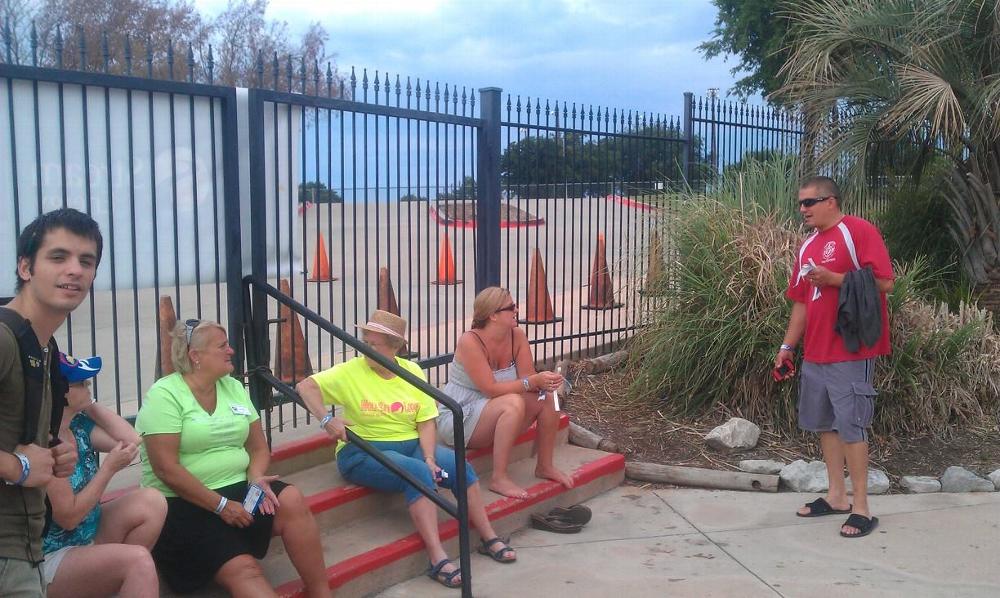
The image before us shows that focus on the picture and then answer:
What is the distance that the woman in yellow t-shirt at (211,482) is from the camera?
344 centimetres

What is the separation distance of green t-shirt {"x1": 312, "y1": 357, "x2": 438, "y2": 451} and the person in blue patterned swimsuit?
1.24 meters

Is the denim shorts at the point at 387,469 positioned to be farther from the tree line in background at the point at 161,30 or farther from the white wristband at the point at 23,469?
the tree line in background at the point at 161,30

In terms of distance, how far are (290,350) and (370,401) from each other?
5.88 feet

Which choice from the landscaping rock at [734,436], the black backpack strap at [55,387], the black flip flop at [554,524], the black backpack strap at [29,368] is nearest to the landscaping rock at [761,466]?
the landscaping rock at [734,436]

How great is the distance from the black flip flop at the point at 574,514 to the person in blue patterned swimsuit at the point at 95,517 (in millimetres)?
2371

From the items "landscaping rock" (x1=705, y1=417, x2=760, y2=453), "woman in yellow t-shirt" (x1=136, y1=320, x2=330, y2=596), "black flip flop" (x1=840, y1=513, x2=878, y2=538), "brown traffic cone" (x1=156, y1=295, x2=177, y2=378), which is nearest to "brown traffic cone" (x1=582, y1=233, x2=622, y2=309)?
"landscaping rock" (x1=705, y1=417, x2=760, y2=453)

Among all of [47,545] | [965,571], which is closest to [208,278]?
[47,545]

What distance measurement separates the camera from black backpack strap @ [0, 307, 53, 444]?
212 cm

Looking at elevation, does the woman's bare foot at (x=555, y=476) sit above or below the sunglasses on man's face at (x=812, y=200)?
below

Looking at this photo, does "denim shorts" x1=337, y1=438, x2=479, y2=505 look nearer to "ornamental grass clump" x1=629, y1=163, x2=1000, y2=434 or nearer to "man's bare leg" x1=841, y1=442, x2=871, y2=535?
"man's bare leg" x1=841, y1=442, x2=871, y2=535

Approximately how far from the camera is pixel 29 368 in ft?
7.01

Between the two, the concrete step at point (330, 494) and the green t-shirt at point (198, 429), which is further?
the concrete step at point (330, 494)

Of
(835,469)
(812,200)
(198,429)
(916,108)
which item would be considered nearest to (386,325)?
(198,429)

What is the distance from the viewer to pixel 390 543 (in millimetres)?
4285
